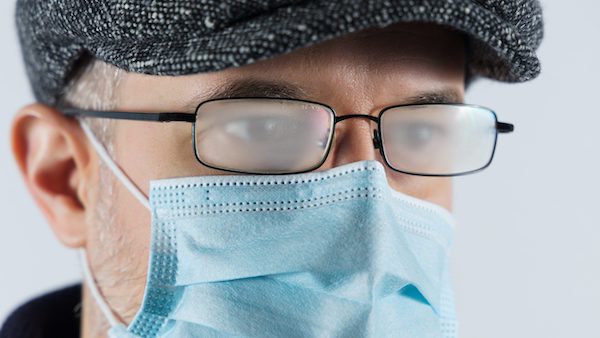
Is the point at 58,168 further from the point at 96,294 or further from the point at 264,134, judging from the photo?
the point at 264,134

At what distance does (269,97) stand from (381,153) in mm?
242

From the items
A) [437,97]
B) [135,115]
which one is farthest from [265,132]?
[437,97]

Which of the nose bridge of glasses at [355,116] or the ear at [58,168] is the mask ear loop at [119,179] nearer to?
the ear at [58,168]

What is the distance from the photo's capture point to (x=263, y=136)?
1600 mm

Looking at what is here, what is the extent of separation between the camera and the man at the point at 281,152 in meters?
1.48

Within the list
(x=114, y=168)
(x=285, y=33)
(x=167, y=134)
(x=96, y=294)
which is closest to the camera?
(x=285, y=33)

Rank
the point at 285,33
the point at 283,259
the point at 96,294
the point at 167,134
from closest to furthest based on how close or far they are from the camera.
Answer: the point at 285,33 → the point at 283,259 → the point at 167,134 → the point at 96,294

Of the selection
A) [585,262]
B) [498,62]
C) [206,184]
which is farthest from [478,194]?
[206,184]

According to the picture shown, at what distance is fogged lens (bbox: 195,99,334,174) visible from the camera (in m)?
1.59

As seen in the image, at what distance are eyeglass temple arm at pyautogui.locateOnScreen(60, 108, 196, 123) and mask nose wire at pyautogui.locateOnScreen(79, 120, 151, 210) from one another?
0.03 meters

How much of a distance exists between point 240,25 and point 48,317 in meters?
1.13

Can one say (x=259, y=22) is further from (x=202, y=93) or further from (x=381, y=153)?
(x=381, y=153)

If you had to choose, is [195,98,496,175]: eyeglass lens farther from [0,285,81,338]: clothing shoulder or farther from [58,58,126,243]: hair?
[0,285,81,338]: clothing shoulder

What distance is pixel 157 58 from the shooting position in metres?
1.50
